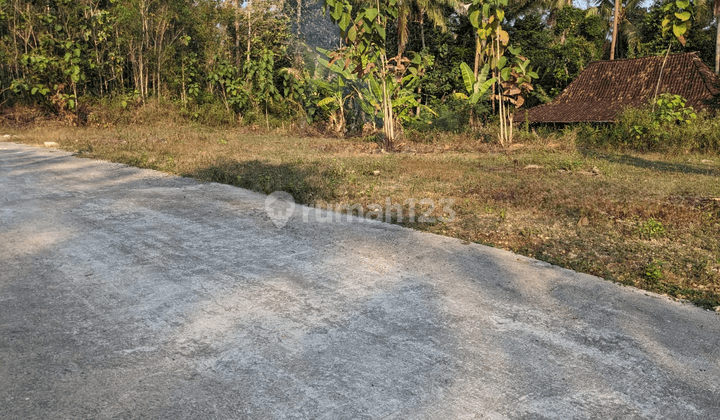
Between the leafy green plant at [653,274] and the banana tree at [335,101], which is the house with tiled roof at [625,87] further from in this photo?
the leafy green plant at [653,274]

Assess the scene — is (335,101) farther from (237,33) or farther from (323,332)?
(323,332)

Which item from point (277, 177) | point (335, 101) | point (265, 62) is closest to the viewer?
point (277, 177)

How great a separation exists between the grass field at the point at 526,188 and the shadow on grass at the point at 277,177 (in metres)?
0.02

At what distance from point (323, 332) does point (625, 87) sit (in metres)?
15.9

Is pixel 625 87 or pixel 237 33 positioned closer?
pixel 625 87

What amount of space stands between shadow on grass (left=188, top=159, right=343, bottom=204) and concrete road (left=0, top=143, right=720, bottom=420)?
1.64 meters

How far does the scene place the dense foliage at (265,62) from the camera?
40.7 feet

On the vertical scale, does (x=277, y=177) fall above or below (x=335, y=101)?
below

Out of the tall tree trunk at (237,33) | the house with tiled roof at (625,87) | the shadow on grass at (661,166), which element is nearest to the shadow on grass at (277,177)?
the shadow on grass at (661,166)

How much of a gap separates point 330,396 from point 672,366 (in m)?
1.53

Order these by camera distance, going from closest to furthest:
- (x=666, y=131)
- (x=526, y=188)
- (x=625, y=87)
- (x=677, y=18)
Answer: (x=677, y=18), (x=526, y=188), (x=666, y=131), (x=625, y=87)

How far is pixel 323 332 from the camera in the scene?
105 inches

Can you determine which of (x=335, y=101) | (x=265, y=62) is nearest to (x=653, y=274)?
(x=335, y=101)

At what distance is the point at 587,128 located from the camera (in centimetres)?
1400
